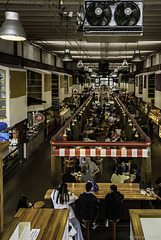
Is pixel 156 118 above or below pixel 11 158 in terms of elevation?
above

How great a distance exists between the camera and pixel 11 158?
9.96 meters

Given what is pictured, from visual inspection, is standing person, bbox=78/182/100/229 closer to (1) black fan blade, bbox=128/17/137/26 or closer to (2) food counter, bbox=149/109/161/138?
(1) black fan blade, bbox=128/17/137/26

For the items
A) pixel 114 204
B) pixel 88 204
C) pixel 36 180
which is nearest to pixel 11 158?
pixel 36 180

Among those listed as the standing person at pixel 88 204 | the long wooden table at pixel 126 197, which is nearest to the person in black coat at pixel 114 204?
the standing person at pixel 88 204

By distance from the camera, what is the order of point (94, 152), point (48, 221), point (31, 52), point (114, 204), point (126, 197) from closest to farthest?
1. point (48, 221)
2. point (114, 204)
3. point (126, 197)
4. point (94, 152)
5. point (31, 52)

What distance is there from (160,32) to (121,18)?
24.7ft

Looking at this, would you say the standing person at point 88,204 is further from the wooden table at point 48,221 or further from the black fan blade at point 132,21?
the black fan blade at point 132,21

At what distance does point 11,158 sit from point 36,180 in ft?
4.85

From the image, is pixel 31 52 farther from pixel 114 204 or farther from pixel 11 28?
pixel 114 204

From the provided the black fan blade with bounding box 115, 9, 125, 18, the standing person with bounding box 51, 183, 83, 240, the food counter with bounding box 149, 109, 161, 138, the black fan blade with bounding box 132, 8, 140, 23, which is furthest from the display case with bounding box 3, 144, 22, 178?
the food counter with bounding box 149, 109, 161, 138

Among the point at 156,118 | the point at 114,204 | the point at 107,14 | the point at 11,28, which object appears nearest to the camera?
the point at 11,28

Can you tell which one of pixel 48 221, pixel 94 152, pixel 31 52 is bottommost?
pixel 94 152

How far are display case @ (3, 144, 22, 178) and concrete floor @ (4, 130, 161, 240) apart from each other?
0.78ft

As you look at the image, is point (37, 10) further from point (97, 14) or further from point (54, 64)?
point (54, 64)
